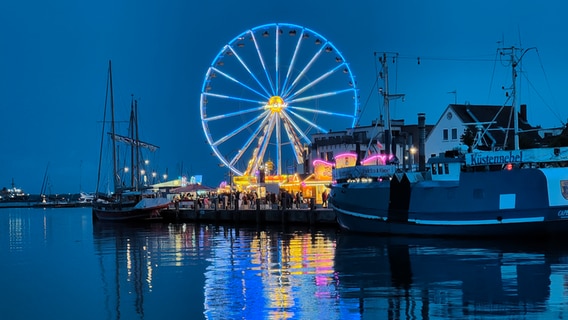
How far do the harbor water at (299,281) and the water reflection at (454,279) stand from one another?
0.04 m

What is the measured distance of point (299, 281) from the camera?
83.5ft

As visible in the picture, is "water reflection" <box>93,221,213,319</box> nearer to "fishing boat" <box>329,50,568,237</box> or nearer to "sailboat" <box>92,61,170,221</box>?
"fishing boat" <box>329,50,568,237</box>

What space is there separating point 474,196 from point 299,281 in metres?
15.3

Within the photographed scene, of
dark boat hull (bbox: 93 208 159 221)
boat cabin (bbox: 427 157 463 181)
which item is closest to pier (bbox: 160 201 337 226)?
dark boat hull (bbox: 93 208 159 221)

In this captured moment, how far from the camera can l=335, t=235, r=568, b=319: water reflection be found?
64.4 feet

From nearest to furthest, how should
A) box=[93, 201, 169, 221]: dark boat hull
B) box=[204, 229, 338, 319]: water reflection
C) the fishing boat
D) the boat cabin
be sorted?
box=[204, 229, 338, 319]: water reflection, the fishing boat, the boat cabin, box=[93, 201, 169, 221]: dark boat hull

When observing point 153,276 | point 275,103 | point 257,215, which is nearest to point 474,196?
point 153,276

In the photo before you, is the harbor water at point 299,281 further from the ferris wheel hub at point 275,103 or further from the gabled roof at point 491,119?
the gabled roof at point 491,119

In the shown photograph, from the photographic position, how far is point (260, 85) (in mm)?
64250

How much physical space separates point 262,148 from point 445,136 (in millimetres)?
15590

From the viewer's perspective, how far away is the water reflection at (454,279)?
19.6 m

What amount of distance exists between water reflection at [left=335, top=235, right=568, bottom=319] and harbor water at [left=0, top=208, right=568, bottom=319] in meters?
0.04

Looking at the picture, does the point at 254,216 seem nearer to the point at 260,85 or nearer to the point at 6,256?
the point at 260,85

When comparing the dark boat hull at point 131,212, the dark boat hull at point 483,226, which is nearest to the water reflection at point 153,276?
the dark boat hull at point 483,226
